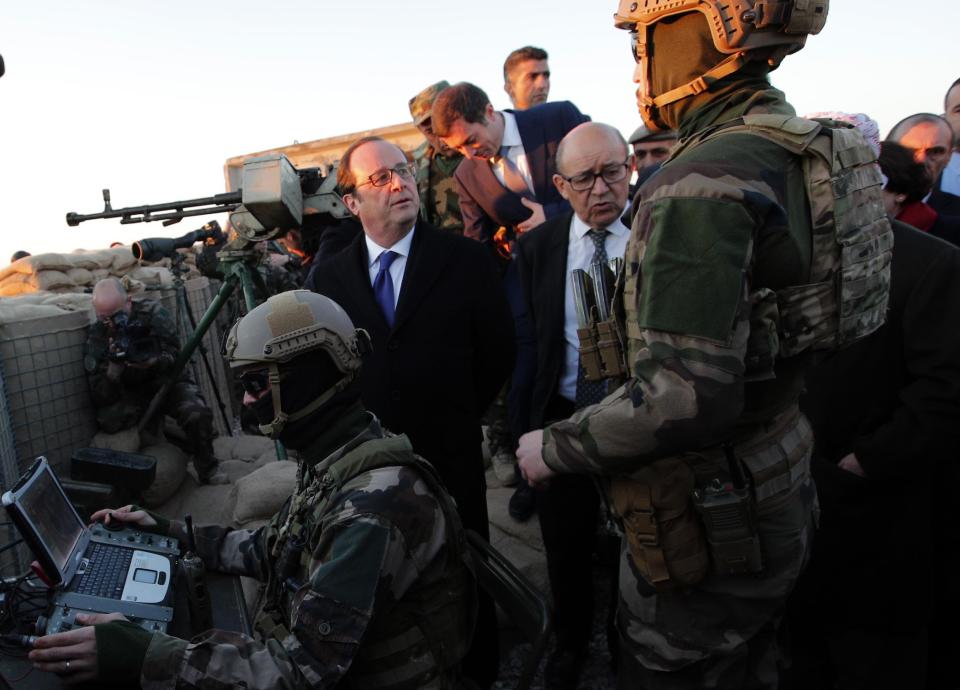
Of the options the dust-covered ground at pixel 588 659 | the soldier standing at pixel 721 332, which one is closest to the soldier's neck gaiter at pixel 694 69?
the soldier standing at pixel 721 332

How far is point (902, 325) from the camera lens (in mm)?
2250

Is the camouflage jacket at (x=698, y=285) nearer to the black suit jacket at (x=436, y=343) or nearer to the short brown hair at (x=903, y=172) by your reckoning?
the black suit jacket at (x=436, y=343)

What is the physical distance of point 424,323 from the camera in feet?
9.25

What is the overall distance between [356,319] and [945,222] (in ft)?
8.05

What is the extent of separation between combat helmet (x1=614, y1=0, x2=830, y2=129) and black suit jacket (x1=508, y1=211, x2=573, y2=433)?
122cm

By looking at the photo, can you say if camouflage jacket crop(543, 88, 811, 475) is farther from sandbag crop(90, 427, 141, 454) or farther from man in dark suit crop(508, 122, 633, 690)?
sandbag crop(90, 427, 141, 454)

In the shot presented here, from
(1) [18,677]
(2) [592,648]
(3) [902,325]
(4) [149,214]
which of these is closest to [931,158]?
(3) [902,325]

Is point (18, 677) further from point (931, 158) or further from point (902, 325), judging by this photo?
point (931, 158)

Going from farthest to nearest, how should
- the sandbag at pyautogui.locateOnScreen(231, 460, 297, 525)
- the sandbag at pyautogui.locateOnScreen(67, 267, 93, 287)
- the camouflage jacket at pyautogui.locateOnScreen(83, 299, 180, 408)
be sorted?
the sandbag at pyautogui.locateOnScreen(67, 267, 93, 287) < the camouflage jacket at pyautogui.locateOnScreen(83, 299, 180, 408) < the sandbag at pyautogui.locateOnScreen(231, 460, 297, 525)

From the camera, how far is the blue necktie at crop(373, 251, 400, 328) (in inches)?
114

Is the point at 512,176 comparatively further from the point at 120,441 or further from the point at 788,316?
the point at 120,441

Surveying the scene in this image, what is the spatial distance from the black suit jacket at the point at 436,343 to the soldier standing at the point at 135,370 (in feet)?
9.22

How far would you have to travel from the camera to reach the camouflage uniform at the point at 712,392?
4.73 feet

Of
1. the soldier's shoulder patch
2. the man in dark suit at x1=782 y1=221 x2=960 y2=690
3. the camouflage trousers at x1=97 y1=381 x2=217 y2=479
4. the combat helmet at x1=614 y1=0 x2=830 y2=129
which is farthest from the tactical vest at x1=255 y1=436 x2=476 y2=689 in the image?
the camouflage trousers at x1=97 y1=381 x2=217 y2=479
